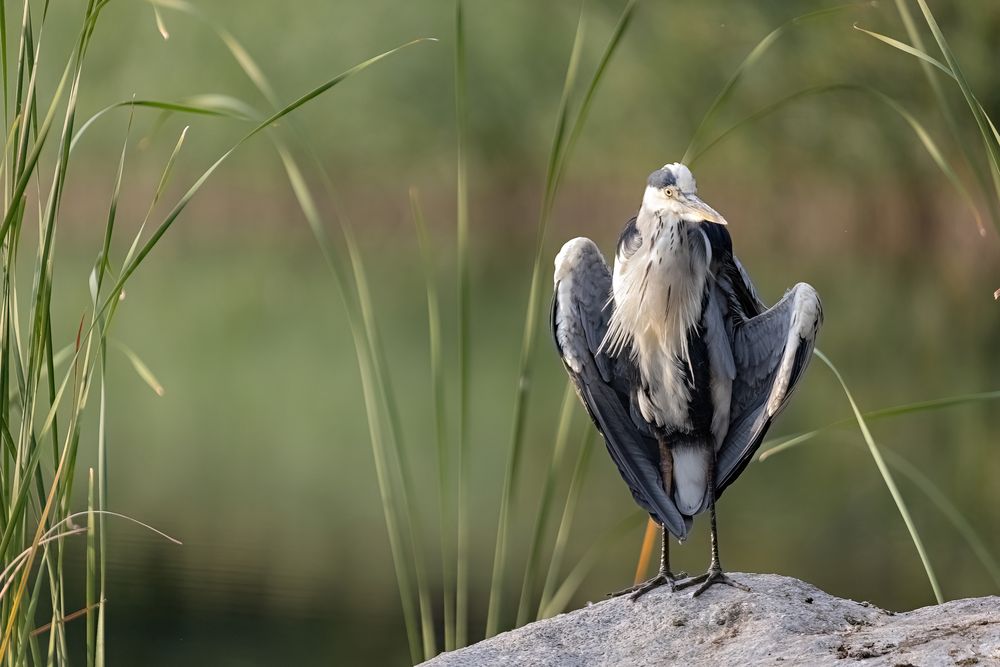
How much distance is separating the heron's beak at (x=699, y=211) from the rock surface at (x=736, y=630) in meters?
0.83

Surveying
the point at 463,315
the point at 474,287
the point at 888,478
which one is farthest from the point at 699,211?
the point at 474,287

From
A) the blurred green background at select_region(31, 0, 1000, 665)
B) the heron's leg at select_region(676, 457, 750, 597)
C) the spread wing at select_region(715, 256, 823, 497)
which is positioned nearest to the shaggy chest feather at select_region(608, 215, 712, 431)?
the spread wing at select_region(715, 256, 823, 497)

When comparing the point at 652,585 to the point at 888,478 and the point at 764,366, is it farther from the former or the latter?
the point at 888,478

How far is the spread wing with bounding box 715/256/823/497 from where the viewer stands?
284 cm

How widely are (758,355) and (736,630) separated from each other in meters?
0.73

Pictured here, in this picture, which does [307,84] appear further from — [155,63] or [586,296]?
[586,296]

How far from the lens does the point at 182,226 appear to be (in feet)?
81.6

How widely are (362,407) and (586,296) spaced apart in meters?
7.13

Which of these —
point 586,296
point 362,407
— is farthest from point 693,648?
point 362,407

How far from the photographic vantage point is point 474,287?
55.0 ft

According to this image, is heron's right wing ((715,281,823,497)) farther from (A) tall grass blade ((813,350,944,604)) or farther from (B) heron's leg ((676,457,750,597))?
(A) tall grass blade ((813,350,944,604))

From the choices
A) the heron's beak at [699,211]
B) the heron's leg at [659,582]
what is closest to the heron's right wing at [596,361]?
the heron's leg at [659,582]

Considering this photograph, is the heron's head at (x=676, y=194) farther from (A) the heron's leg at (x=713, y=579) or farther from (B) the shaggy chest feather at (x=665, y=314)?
(A) the heron's leg at (x=713, y=579)

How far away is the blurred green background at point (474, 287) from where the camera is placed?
21.4ft
